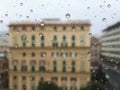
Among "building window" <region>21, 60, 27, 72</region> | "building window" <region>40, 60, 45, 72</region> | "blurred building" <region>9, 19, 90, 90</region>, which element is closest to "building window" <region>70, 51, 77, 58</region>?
"blurred building" <region>9, 19, 90, 90</region>

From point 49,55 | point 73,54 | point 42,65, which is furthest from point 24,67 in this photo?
point 73,54

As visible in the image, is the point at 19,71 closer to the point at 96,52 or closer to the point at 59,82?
the point at 59,82

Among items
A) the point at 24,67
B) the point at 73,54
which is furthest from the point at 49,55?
the point at 24,67

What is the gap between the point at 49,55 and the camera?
19500mm

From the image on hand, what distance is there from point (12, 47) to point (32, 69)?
1338mm

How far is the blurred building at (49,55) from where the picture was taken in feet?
62.3

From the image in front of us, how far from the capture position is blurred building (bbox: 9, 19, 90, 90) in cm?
1898

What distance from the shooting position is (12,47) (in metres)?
19.5

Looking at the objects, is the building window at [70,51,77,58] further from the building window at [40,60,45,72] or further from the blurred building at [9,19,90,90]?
the building window at [40,60,45,72]

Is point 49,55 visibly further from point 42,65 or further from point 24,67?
point 24,67

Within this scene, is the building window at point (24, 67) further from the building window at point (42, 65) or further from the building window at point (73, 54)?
the building window at point (73, 54)

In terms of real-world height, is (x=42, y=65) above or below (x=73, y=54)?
below

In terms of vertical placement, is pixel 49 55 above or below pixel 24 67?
above

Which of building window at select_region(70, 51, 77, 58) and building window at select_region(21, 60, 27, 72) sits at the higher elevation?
building window at select_region(70, 51, 77, 58)
